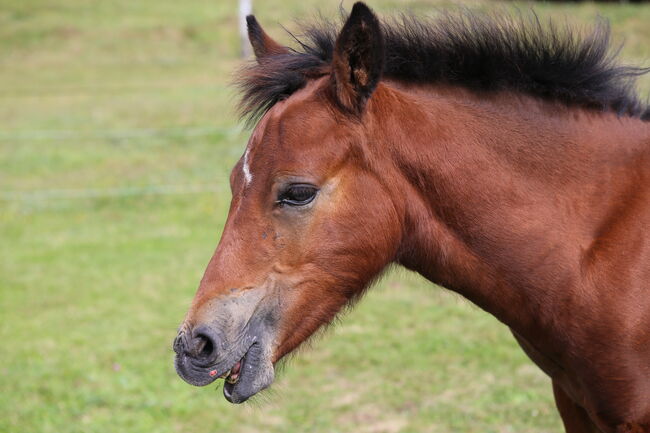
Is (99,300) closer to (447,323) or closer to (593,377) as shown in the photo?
(447,323)

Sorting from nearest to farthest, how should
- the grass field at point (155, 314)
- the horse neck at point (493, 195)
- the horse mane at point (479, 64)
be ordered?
the horse neck at point (493, 195)
the horse mane at point (479, 64)
the grass field at point (155, 314)

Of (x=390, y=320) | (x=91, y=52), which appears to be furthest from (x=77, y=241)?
(x=91, y=52)

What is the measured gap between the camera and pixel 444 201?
270 centimetres

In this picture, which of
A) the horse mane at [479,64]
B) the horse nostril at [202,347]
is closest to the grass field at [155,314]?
the horse nostril at [202,347]

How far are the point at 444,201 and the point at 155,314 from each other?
4.90m

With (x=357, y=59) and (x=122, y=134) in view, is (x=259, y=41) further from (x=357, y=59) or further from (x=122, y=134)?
(x=122, y=134)

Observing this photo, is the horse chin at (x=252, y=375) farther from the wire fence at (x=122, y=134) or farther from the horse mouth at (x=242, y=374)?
the wire fence at (x=122, y=134)

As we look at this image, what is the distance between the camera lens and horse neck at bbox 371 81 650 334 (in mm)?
2689

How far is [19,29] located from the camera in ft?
82.4

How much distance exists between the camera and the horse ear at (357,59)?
2494mm

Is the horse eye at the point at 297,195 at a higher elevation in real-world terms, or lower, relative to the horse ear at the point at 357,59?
lower

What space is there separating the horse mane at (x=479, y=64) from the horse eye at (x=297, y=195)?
40cm

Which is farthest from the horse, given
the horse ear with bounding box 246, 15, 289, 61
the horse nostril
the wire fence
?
the wire fence

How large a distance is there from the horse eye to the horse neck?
0.30m
